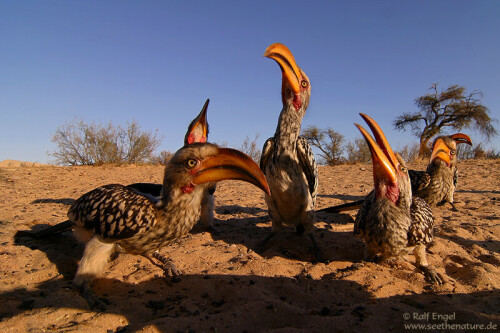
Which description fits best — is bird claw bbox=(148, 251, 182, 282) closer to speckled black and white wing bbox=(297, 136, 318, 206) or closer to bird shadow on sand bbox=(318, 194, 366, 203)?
speckled black and white wing bbox=(297, 136, 318, 206)

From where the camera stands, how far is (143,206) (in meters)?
2.92

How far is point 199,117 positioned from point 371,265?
11.5 feet

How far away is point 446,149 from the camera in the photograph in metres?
7.01

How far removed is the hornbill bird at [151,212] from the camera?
2730 mm

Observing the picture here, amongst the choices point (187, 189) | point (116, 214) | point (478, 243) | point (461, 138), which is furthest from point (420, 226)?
point (461, 138)

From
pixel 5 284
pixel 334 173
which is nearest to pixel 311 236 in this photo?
pixel 5 284

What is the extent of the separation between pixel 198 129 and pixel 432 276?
13.1 ft

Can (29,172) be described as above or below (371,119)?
below

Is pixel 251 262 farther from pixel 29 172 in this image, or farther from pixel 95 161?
pixel 95 161

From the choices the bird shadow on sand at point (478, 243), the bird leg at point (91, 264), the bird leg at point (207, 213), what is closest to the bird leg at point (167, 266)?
the bird leg at point (91, 264)

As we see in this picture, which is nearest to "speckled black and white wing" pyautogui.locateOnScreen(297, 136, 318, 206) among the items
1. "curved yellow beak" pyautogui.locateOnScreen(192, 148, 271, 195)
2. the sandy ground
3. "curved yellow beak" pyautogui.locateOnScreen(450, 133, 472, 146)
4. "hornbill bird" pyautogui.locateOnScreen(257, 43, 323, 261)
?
"hornbill bird" pyautogui.locateOnScreen(257, 43, 323, 261)

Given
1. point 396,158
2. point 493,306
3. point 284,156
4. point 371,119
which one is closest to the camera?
point 493,306

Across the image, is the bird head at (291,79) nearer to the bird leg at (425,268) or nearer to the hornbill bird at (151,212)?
the hornbill bird at (151,212)

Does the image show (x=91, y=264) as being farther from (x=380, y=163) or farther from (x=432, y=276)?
(x=432, y=276)
